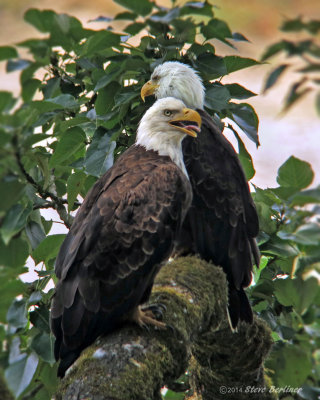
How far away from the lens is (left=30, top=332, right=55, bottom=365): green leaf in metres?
2.95

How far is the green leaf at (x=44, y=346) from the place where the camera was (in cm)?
295

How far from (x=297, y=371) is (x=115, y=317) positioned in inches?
40.0

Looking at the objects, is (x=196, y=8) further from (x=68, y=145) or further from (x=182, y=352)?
(x=182, y=352)

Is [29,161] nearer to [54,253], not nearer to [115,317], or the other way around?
[54,253]

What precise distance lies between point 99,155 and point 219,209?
93 centimetres

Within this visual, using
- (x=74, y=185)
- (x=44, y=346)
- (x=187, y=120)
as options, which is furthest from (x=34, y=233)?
(x=187, y=120)

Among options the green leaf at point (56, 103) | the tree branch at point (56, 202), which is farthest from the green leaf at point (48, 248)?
the green leaf at point (56, 103)

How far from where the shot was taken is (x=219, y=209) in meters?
4.07

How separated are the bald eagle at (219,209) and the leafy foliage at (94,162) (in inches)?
4.3

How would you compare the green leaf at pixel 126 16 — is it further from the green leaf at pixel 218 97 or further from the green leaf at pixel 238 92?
the green leaf at pixel 238 92

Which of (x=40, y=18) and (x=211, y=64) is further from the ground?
(x=40, y=18)

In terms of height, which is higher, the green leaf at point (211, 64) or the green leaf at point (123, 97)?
the green leaf at point (211, 64)

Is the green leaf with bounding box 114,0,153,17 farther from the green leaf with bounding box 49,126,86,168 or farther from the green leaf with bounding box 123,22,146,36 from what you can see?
the green leaf with bounding box 49,126,86,168

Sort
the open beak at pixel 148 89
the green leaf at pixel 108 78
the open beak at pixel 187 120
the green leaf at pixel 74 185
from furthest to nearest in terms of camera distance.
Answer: the open beak at pixel 148 89 → the open beak at pixel 187 120 → the green leaf at pixel 74 185 → the green leaf at pixel 108 78
